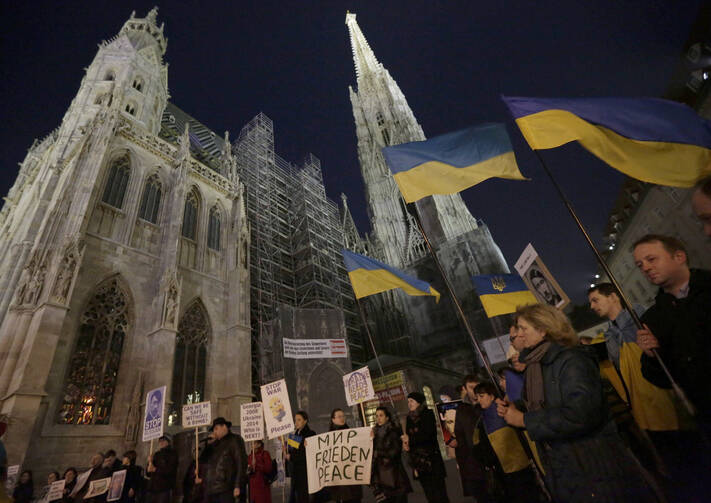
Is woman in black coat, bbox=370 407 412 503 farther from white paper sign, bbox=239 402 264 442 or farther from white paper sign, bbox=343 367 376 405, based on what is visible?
white paper sign, bbox=239 402 264 442

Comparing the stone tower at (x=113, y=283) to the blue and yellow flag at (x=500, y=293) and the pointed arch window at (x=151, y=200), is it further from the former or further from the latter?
the blue and yellow flag at (x=500, y=293)

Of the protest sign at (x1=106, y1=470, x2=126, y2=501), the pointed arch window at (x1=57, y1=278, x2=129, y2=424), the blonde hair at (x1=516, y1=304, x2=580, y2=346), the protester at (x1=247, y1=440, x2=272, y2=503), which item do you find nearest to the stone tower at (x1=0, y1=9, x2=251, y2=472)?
the pointed arch window at (x1=57, y1=278, x2=129, y2=424)

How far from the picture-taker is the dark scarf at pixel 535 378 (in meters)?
2.09

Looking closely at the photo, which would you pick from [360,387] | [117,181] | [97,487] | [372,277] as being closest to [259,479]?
[360,387]

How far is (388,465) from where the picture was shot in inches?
159

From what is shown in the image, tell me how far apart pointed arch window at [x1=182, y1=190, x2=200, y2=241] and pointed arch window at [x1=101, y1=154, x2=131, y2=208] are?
2632 millimetres

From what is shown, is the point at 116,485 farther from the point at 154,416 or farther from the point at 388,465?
the point at 388,465

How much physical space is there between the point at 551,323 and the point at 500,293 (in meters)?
6.96

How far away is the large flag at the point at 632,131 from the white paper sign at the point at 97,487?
8.72m

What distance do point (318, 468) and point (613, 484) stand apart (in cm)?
343

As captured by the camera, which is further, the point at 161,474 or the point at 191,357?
the point at 191,357

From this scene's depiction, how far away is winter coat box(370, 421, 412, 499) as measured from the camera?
3963mm

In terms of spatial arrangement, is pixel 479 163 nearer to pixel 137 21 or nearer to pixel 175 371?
pixel 175 371

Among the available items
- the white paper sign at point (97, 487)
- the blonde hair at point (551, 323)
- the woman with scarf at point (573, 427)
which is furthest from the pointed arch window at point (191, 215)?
the woman with scarf at point (573, 427)
